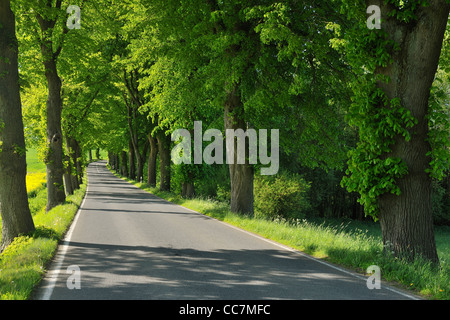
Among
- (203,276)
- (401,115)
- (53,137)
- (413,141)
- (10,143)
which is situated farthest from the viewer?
(53,137)

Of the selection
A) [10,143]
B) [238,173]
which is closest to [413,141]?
[238,173]

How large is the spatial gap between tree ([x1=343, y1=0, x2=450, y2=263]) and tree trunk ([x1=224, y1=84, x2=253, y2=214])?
790 centimetres

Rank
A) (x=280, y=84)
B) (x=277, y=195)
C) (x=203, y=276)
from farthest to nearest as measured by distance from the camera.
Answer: (x=277, y=195), (x=280, y=84), (x=203, y=276)

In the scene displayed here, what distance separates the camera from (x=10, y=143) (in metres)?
10.2

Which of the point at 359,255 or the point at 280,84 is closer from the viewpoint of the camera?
the point at 359,255

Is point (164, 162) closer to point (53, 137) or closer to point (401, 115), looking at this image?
point (53, 137)

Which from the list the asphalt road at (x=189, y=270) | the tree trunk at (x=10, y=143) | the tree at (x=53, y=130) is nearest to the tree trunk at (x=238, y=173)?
the asphalt road at (x=189, y=270)

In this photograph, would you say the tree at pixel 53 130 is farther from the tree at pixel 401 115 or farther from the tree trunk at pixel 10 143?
the tree at pixel 401 115

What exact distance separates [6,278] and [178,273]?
296cm

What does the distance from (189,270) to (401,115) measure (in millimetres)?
5409

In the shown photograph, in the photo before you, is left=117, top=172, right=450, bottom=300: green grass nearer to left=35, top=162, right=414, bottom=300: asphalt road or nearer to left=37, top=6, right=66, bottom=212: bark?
left=35, top=162, right=414, bottom=300: asphalt road

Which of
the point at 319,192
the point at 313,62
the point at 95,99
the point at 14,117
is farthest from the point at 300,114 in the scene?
the point at 319,192

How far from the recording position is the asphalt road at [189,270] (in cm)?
609
